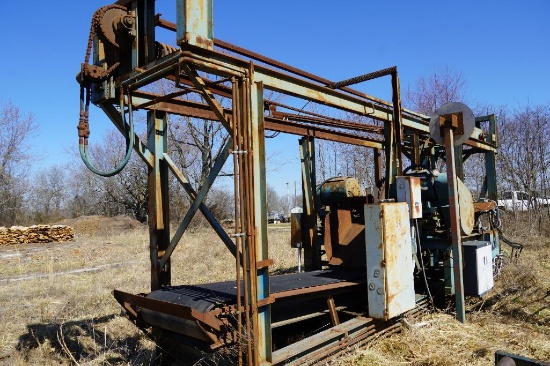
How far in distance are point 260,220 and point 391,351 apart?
2402mm

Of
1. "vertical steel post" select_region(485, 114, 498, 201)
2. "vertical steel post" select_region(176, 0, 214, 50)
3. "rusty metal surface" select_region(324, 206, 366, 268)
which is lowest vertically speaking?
"rusty metal surface" select_region(324, 206, 366, 268)

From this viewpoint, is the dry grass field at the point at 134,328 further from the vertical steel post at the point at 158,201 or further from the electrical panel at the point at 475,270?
the vertical steel post at the point at 158,201

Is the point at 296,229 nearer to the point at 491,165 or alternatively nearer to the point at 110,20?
the point at 110,20

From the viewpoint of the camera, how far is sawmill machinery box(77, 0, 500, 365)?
3.74 meters

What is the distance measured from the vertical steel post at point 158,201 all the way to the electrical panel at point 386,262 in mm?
2422

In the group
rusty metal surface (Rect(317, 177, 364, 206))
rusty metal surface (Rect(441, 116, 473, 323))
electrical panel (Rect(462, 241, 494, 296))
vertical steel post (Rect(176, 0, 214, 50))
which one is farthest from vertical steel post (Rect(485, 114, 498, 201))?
vertical steel post (Rect(176, 0, 214, 50))

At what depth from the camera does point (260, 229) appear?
12.7 ft

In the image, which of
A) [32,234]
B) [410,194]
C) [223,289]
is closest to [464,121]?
[410,194]

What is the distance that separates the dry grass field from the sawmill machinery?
355 mm

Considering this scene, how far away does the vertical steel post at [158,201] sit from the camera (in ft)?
15.8

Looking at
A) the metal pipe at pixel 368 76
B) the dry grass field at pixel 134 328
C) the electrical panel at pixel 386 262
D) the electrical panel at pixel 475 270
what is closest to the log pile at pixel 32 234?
the dry grass field at pixel 134 328

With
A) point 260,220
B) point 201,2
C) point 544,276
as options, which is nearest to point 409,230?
point 260,220

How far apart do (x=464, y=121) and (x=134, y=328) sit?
18.8ft

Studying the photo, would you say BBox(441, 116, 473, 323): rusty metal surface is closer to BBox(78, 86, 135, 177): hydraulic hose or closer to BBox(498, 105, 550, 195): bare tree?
BBox(78, 86, 135, 177): hydraulic hose
